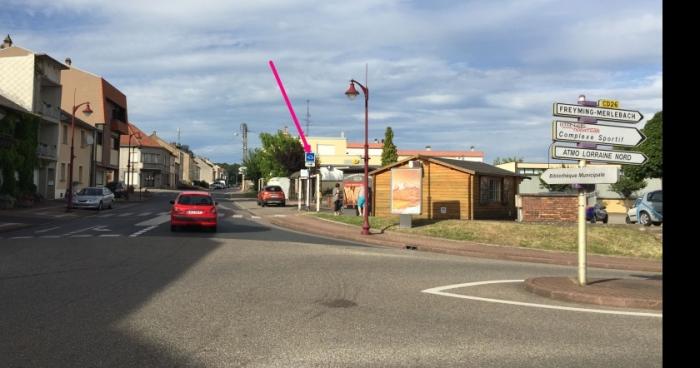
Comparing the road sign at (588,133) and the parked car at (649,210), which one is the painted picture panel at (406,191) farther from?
the road sign at (588,133)

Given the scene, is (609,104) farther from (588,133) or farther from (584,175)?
(584,175)

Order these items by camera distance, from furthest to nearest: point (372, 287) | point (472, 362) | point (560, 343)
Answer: point (372, 287) → point (560, 343) → point (472, 362)

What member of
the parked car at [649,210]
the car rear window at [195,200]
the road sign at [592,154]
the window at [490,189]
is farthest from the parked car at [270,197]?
the road sign at [592,154]

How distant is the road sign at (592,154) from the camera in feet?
31.5

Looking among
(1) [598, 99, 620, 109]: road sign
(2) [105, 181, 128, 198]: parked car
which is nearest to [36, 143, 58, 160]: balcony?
(2) [105, 181, 128, 198]: parked car

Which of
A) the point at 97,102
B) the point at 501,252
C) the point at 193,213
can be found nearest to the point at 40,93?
the point at 97,102

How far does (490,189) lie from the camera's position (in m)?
28.6

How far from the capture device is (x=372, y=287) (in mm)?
9469

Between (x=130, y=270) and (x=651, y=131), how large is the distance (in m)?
40.4

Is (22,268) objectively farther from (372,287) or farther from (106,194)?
(106,194)

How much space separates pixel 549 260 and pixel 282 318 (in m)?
10.7

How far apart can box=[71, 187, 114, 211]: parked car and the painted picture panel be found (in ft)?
63.1

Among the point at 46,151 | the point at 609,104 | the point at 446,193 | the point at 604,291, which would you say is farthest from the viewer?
the point at 46,151
